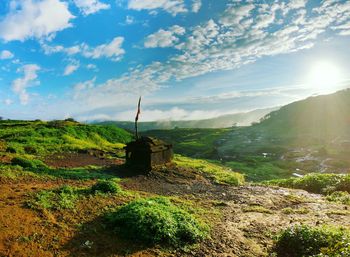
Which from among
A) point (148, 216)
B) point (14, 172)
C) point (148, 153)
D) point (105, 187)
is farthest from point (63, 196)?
point (148, 153)

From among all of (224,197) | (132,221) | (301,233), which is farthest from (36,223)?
(224,197)

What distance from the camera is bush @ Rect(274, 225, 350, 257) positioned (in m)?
12.2

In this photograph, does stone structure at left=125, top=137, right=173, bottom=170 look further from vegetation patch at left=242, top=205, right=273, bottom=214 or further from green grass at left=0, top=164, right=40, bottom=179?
vegetation patch at left=242, top=205, right=273, bottom=214

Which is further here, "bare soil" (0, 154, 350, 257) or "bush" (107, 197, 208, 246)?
"bush" (107, 197, 208, 246)

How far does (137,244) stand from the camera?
12.4 meters

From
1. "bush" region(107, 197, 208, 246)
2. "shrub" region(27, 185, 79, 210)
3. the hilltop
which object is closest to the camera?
the hilltop

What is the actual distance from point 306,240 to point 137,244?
22.8 feet

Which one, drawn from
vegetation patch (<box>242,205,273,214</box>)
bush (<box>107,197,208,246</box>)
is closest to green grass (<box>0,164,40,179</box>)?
bush (<box>107,197,208,246</box>)

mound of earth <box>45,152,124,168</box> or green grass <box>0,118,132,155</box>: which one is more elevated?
green grass <box>0,118,132,155</box>

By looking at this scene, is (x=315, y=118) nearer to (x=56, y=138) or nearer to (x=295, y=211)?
(x=56, y=138)

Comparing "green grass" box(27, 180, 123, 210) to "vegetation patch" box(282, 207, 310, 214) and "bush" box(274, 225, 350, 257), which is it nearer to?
"bush" box(274, 225, 350, 257)

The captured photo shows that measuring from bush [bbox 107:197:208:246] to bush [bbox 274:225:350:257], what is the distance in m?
3.37

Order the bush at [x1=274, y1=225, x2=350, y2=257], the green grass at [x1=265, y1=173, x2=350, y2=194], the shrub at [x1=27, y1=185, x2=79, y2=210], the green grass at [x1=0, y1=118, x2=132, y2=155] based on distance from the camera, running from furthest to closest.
A: the green grass at [x1=0, y1=118, x2=132, y2=155]
the green grass at [x1=265, y1=173, x2=350, y2=194]
the shrub at [x1=27, y1=185, x2=79, y2=210]
the bush at [x1=274, y1=225, x2=350, y2=257]

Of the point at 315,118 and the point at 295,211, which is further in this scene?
the point at 315,118
